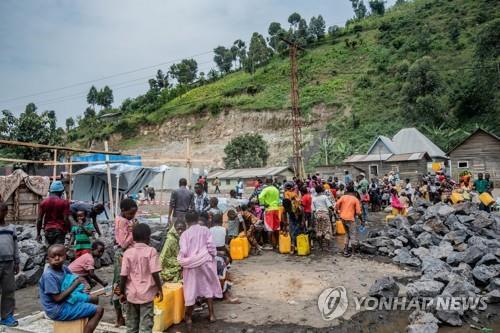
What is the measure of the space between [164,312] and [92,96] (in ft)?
313

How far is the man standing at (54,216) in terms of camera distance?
6.20 meters

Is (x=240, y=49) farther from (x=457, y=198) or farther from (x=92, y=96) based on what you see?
(x=457, y=198)

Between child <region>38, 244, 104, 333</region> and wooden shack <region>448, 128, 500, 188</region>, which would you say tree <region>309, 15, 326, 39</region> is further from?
child <region>38, 244, 104, 333</region>

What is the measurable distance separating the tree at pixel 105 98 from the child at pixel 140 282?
93.8 metres

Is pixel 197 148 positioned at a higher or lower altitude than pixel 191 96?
lower

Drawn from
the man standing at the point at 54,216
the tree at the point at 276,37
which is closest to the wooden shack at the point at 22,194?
the man standing at the point at 54,216

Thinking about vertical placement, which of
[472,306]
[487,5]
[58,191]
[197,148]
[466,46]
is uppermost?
[487,5]

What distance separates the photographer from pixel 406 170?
2959cm

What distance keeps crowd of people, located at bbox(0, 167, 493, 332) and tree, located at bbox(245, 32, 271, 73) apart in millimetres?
72244

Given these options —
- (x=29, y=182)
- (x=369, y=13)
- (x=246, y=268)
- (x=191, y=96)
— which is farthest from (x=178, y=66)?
(x=246, y=268)

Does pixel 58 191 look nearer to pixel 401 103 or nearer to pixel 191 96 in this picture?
pixel 401 103

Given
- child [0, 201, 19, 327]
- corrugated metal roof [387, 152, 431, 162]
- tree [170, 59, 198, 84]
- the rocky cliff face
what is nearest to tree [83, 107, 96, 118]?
tree [170, 59, 198, 84]

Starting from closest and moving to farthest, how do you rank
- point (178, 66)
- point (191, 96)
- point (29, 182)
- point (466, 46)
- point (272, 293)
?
1. point (272, 293)
2. point (29, 182)
3. point (466, 46)
4. point (191, 96)
5. point (178, 66)

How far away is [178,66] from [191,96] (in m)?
16.4
